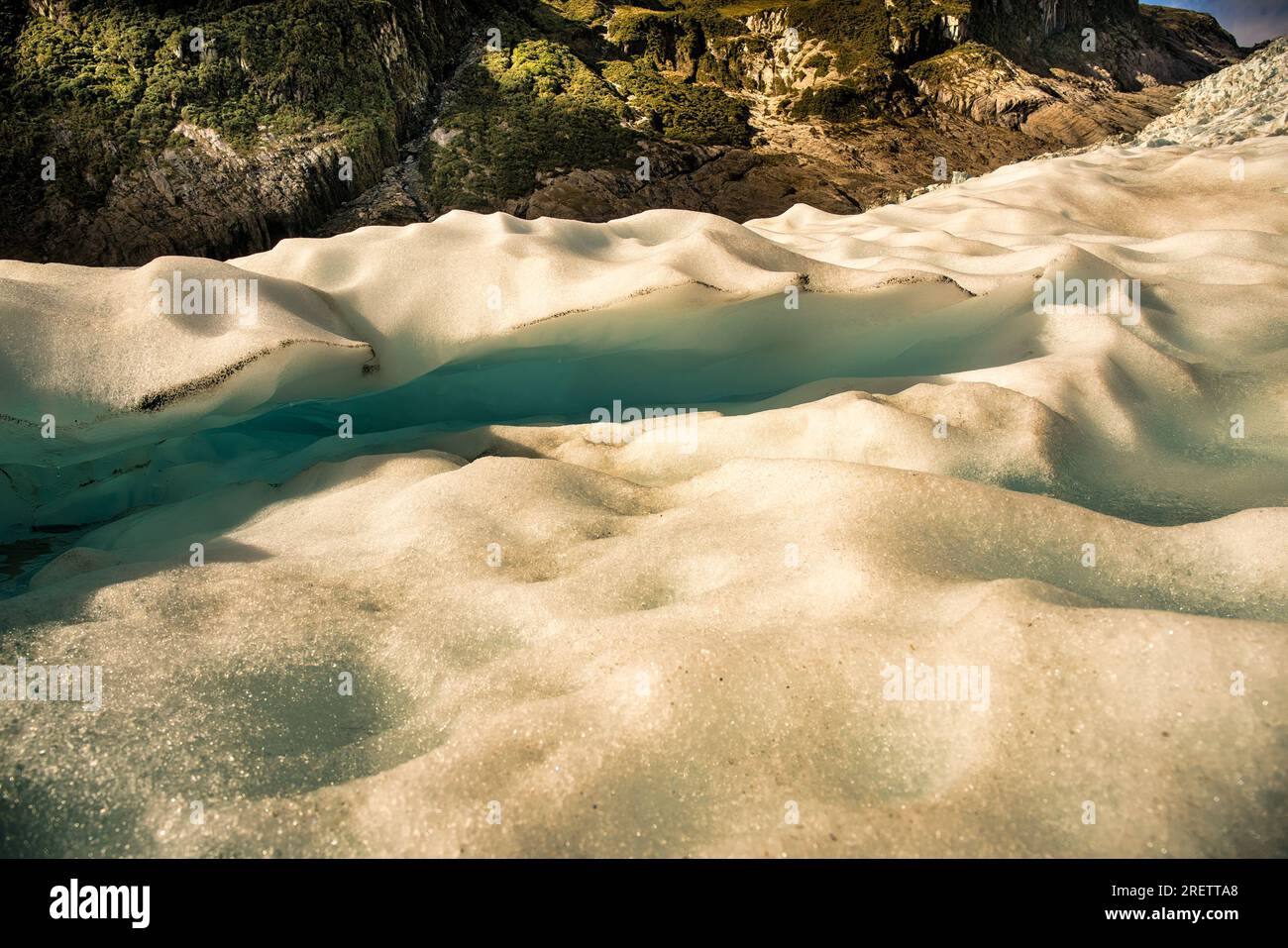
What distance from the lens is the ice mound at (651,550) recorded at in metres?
1.35

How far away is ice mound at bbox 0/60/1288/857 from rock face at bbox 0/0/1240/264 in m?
7.38

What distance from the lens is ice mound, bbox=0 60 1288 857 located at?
1.35m

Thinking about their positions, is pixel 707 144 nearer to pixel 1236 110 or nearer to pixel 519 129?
pixel 519 129

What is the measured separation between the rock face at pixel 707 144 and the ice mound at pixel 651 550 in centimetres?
738

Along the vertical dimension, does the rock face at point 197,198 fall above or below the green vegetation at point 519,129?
below

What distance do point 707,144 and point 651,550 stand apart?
1218cm

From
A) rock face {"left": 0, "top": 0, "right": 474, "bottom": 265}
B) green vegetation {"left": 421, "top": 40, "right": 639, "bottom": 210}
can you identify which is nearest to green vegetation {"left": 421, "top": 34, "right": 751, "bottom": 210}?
green vegetation {"left": 421, "top": 40, "right": 639, "bottom": 210}

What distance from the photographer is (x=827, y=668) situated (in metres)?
1.61

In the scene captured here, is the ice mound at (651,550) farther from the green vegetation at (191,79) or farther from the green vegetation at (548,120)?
the green vegetation at (191,79)

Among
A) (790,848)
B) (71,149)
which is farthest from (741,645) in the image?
(71,149)

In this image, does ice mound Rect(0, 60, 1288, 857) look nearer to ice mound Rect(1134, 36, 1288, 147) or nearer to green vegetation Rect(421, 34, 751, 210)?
ice mound Rect(1134, 36, 1288, 147)

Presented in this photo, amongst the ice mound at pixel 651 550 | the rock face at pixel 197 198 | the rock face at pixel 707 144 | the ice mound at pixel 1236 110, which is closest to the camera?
the ice mound at pixel 651 550

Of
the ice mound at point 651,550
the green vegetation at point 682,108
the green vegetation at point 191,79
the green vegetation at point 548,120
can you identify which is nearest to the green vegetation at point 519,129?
the green vegetation at point 548,120
